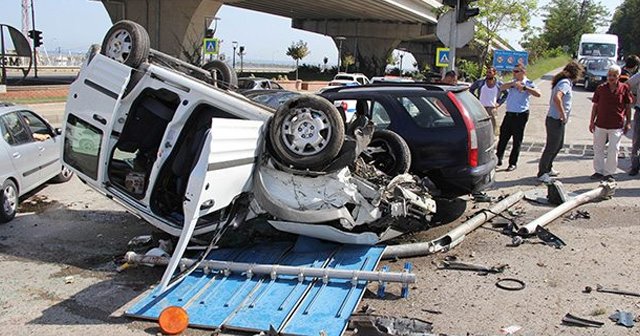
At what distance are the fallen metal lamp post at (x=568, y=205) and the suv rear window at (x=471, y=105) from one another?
1372 millimetres

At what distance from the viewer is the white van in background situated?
121ft

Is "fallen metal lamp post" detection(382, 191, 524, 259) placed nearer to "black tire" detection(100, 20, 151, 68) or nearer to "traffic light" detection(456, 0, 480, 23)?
"black tire" detection(100, 20, 151, 68)

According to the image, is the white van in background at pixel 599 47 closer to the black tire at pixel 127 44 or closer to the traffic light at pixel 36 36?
the traffic light at pixel 36 36

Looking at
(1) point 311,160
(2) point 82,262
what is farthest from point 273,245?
(2) point 82,262

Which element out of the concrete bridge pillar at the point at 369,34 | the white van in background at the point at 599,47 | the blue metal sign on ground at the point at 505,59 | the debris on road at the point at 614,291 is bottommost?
the debris on road at the point at 614,291

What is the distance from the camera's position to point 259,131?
538cm

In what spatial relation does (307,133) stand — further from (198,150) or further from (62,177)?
(62,177)

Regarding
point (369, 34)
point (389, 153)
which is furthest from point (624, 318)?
point (369, 34)

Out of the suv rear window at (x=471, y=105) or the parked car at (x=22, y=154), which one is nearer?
the suv rear window at (x=471, y=105)

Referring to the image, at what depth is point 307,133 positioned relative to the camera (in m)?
5.39

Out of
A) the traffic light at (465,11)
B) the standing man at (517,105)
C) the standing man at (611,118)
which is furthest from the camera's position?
the traffic light at (465,11)

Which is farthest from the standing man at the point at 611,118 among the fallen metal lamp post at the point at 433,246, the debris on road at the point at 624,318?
the debris on road at the point at 624,318

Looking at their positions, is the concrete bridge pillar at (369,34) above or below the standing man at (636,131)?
above

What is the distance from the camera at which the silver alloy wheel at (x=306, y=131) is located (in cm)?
536
